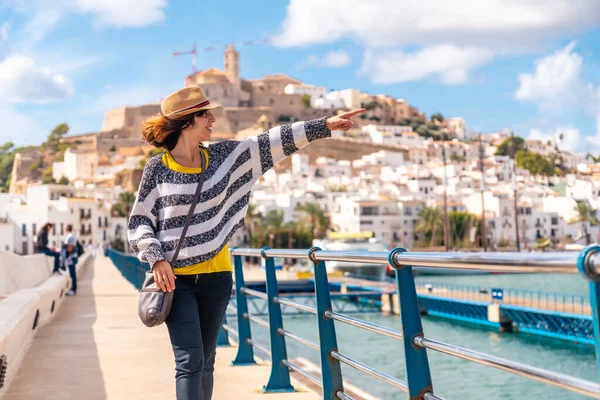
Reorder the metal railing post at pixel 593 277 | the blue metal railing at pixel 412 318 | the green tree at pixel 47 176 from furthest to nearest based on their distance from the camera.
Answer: the green tree at pixel 47 176 < the blue metal railing at pixel 412 318 < the metal railing post at pixel 593 277

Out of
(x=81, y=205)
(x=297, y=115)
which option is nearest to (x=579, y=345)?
(x=81, y=205)

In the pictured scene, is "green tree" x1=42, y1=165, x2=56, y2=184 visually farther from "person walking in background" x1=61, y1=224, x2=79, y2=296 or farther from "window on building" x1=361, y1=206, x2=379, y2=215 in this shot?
"person walking in background" x1=61, y1=224, x2=79, y2=296

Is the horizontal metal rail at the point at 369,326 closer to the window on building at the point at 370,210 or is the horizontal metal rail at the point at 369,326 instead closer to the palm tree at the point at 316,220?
the palm tree at the point at 316,220

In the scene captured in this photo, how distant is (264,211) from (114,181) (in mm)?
33483

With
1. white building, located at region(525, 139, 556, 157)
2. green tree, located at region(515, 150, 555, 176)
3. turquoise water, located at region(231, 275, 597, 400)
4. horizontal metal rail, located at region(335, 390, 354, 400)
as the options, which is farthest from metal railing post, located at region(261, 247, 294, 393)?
white building, located at region(525, 139, 556, 157)

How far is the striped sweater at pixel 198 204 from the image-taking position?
11.6ft

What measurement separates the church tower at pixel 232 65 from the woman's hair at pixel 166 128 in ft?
473

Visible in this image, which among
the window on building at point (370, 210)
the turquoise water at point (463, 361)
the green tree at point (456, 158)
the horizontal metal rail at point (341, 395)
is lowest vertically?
the turquoise water at point (463, 361)

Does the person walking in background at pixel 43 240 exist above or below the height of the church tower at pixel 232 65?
below

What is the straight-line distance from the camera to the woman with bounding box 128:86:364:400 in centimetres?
342

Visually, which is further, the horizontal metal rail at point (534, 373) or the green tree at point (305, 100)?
the green tree at point (305, 100)

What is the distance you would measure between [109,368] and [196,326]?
10.8 feet

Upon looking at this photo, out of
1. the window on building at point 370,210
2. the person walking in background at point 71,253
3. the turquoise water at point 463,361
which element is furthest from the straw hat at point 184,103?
the window on building at point 370,210

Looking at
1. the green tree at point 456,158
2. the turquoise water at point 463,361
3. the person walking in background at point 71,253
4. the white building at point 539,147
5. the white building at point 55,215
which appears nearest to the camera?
the person walking in background at point 71,253
